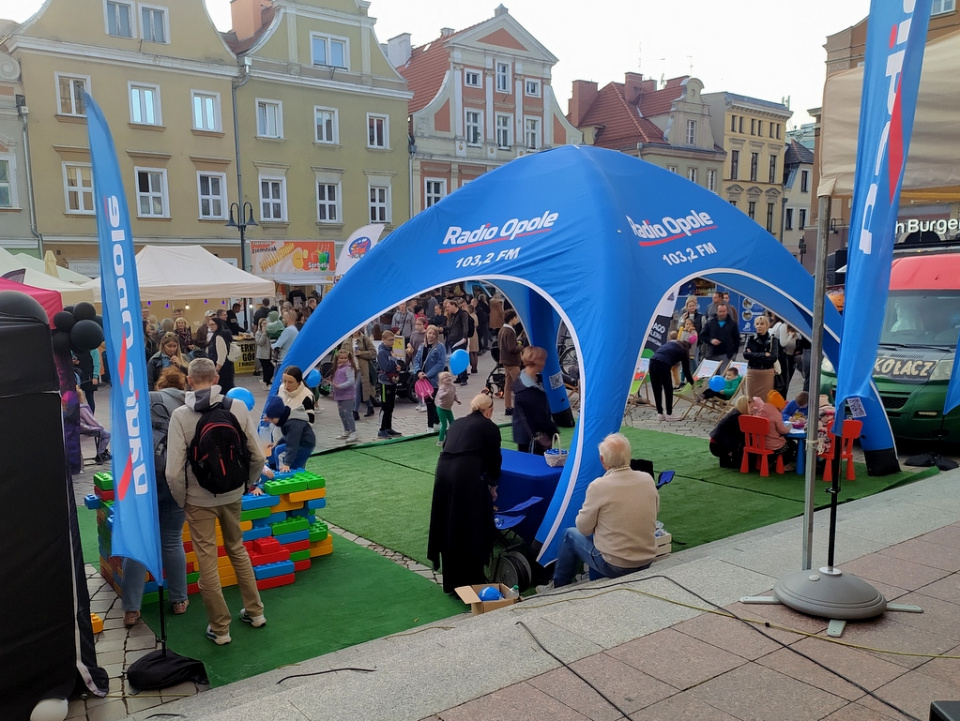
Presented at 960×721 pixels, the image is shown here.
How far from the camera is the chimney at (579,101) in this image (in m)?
46.9

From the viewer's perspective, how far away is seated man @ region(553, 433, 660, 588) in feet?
17.9

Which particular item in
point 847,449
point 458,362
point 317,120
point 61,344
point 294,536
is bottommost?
point 294,536

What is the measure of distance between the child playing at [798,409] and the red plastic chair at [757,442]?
0.65 metres

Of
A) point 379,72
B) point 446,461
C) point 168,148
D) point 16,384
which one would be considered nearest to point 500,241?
point 446,461

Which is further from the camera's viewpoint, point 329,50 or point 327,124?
point 329,50

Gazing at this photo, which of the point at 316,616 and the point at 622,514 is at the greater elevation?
the point at 622,514

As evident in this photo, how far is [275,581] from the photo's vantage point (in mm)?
6406

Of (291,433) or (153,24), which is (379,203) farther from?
(291,433)

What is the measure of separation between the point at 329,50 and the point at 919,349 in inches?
1062

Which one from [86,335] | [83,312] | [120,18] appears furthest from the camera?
[120,18]

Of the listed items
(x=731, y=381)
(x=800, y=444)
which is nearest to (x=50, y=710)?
(x=800, y=444)

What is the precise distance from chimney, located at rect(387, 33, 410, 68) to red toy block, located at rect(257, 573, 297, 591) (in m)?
38.2

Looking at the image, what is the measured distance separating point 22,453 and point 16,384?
1.20ft

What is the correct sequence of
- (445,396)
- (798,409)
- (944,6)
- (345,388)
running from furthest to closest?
(944,6) → (345,388) → (445,396) → (798,409)
